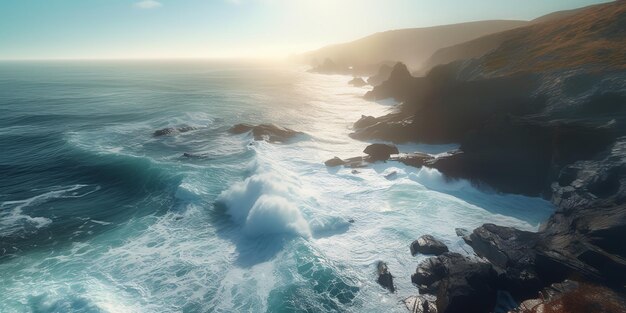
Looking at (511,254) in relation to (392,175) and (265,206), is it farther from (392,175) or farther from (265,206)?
(265,206)

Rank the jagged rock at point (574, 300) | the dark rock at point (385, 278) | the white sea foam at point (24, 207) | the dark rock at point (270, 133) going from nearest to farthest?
the jagged rock at point (574, 300)
the dark rock at point (385, 278)
the white sea foam at point (24, 207)
the dark rock at point (270, 133)

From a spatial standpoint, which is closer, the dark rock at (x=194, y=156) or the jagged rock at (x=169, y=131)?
the dark rock at (x=194, y=156)

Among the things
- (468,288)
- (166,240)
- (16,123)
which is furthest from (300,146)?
(16,123)

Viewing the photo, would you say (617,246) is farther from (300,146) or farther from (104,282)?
(300,146)

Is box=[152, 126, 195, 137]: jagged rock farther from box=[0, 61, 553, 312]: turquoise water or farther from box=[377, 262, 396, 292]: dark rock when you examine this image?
box=[377, 262, 396, 292]: dark rock

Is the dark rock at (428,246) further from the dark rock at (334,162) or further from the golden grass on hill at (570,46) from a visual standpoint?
the golden grass on hill at (570,46)

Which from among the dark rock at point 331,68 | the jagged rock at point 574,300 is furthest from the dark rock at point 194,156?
the dark rock at point 331,68
